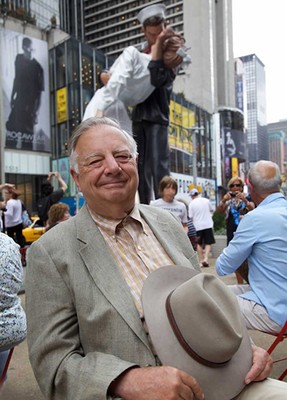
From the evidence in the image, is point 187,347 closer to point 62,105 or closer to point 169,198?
point 169,198

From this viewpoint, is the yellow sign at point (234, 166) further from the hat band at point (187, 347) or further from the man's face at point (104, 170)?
the hat band at point (187, 347)

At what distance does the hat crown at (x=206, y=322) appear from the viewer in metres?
1.42

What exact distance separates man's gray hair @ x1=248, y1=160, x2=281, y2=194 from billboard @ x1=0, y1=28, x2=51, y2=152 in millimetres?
31992

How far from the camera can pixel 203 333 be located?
142cm

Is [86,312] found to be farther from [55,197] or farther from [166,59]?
[166,59]

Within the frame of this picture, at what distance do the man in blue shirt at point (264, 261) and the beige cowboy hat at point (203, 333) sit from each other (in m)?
1.15

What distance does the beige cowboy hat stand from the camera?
4.66ft

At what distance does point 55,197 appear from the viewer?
23.5 feet

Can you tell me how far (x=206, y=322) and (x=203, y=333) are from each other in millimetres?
40

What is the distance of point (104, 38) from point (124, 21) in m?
6.75

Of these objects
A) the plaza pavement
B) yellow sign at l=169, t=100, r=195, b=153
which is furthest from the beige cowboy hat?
yellow sign at l=169, t=100, r=195, b=153

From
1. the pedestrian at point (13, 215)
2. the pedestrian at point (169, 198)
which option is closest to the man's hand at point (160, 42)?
the pedestrian at point (169, 198)

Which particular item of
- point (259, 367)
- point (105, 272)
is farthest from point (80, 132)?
point (259, 367)

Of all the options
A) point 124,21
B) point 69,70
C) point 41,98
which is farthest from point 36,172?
point 124,21
